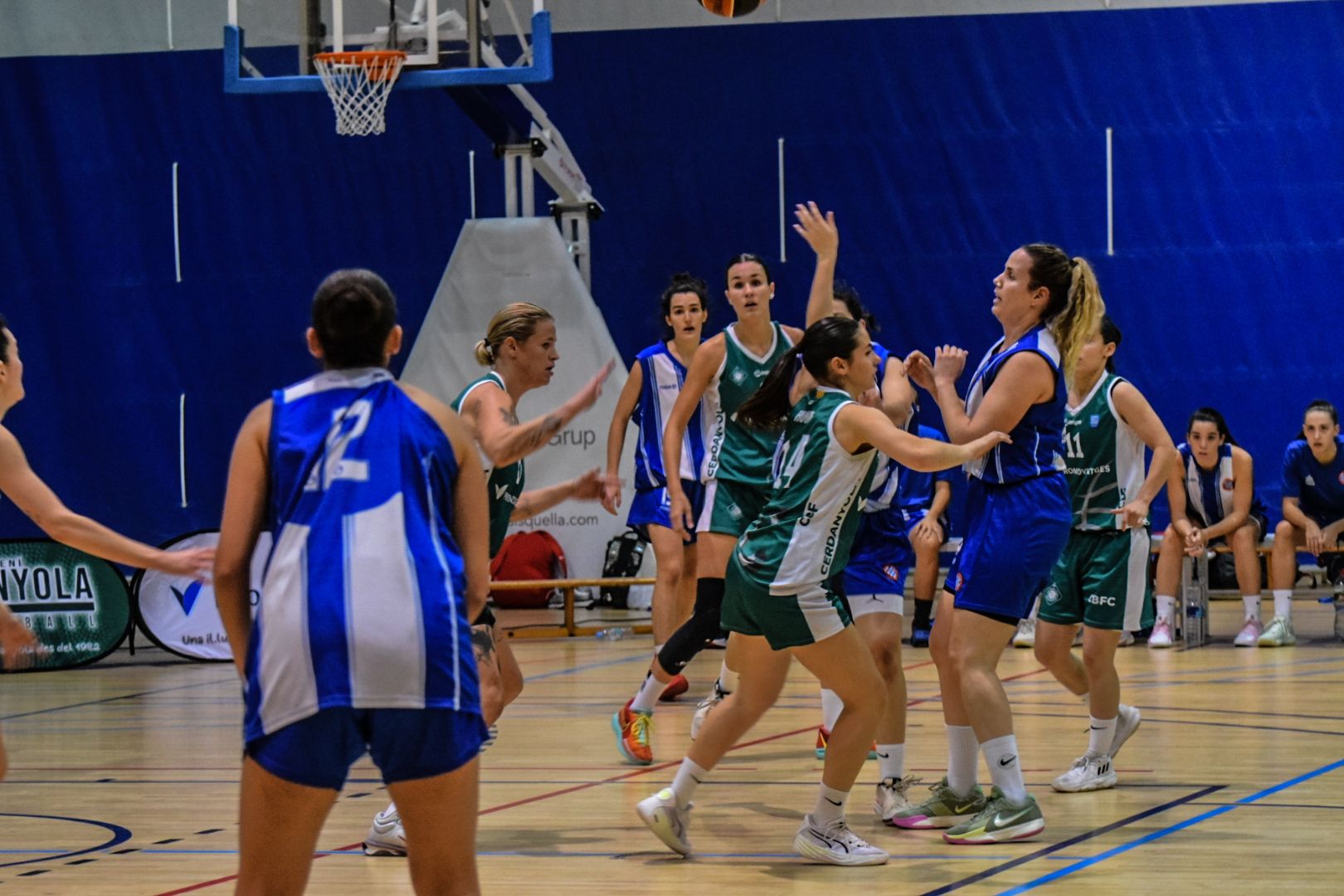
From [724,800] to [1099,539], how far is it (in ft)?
5.15

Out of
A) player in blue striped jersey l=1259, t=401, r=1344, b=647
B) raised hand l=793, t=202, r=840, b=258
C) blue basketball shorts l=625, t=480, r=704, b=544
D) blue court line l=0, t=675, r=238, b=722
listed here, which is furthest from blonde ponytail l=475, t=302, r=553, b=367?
player in blue striped jersey l=1259, t=401, r=1344, b=647

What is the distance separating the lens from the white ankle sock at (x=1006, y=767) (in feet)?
15.5

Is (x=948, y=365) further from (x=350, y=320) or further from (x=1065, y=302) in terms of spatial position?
(x=350, y=320)

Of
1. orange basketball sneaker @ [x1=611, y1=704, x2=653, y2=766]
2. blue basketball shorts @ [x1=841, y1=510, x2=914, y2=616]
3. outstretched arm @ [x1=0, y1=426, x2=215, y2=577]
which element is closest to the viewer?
outstretched arm @ [x1=0, y1=426, x2=215, y2=577]

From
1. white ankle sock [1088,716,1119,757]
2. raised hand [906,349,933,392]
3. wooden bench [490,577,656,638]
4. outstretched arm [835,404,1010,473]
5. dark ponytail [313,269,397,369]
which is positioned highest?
dark ponytail [313,269,397,369]

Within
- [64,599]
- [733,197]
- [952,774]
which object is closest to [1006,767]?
[952,774]

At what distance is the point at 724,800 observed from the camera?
553 centimetres

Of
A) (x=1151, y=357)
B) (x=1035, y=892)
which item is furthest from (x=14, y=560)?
(x=1151, y=357)

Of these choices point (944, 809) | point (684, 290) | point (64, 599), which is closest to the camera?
point (944, 809)

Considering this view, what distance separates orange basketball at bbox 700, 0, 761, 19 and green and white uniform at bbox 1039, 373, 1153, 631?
141 inches

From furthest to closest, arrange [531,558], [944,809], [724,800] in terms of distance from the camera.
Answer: [531,558], [724,800], [944,809]

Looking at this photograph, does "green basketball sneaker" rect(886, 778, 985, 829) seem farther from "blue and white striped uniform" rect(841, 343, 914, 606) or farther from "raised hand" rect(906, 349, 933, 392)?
"raised hand" rect(906, 349, 933, 392)

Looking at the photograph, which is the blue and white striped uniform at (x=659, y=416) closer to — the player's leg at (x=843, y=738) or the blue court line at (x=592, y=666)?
the blue court line at (x=592, y=666)

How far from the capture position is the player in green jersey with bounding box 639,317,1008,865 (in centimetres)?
437
